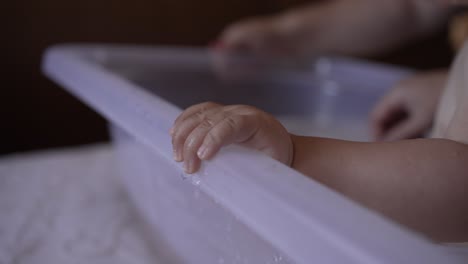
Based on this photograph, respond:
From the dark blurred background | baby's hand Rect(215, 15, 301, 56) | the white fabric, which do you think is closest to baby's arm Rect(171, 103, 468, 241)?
the white fabric

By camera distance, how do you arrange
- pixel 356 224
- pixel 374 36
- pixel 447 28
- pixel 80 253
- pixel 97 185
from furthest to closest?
pixel 447 28, pixel 374 36, pixel 97 185, pixel 80 253, pixel 356 224

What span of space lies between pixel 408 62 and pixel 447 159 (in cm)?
86

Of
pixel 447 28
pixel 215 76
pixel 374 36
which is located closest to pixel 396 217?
pixel 215 76

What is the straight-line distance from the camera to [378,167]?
248mm

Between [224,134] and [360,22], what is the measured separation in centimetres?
53

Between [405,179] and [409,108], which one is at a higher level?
[405,179]

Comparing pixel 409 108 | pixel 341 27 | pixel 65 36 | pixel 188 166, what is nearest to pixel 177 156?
pixel 188 166

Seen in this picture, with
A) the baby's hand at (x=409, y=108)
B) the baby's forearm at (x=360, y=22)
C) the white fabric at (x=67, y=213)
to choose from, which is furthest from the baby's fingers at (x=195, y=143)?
the baby's forearm at (x=360, y=22)

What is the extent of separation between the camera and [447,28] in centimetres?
98

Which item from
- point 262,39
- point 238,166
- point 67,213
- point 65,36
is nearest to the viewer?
point 238,166

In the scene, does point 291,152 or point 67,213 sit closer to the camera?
point 291,152

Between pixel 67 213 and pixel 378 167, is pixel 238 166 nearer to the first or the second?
pixel 378 167

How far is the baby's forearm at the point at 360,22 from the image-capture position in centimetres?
70

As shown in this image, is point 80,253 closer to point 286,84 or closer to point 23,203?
point 23,203
